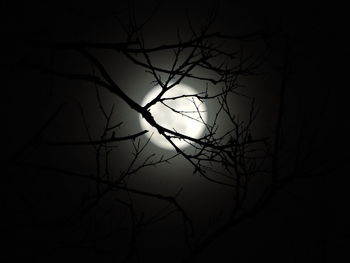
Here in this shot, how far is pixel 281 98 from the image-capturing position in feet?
15.8

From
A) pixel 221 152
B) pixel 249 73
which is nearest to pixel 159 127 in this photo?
pixel 221 152

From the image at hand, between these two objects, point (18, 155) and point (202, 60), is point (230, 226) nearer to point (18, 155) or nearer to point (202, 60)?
point (202, 60)

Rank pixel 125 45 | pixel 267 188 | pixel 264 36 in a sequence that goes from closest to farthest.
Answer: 1. pixel 125 45
2. pixel 264 36
3. pixel 267 188

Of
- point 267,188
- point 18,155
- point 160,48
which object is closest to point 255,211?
point 267,188

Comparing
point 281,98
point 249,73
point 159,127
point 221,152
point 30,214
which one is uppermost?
point 281,98

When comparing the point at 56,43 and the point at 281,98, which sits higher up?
the point at 281,98

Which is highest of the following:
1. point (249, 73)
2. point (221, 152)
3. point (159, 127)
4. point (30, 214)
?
point (249, 73)

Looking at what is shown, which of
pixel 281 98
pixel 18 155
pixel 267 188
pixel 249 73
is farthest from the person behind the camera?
pixel 267 188

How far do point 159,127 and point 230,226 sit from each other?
284 cm

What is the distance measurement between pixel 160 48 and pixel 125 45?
1.03 ft

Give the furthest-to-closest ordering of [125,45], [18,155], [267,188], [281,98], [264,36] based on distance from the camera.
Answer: [267,188], [281,98], [264,36], [125,45], [18,155]

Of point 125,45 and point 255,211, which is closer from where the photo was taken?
point 125,45

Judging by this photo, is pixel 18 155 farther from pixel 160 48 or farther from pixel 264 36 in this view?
pixel 264 36

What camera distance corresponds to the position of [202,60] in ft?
11.3
